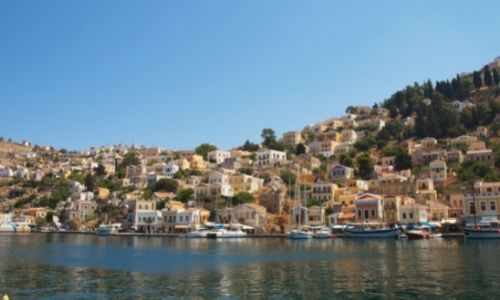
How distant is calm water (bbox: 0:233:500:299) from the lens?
23859mm

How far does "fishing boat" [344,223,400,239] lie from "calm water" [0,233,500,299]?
25.1 meters

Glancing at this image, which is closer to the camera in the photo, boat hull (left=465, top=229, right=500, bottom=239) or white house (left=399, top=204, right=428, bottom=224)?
boat hull (left=465, top=229, right=500, bottom=239)

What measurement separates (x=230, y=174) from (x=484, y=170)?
148 feet

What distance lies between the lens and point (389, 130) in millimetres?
125562

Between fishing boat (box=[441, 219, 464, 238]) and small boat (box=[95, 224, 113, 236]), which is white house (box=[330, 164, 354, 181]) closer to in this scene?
fishing boat (box=[441, 219, 464, 238])

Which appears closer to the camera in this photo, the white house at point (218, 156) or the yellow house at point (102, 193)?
the yellow house at point (102, 193)

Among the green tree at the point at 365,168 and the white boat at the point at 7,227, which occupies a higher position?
the green tree at the point at 365,168

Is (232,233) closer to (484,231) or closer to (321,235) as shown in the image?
(321,235)

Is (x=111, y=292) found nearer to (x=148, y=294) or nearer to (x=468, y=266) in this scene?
(x=148, y=294)

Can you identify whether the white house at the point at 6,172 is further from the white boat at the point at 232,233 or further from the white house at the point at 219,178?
the white boat at the point at 232,233

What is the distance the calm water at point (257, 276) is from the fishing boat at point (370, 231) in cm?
2506

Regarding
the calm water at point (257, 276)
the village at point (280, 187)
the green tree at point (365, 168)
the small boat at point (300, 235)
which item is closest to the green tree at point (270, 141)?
the village at point (280, 187)

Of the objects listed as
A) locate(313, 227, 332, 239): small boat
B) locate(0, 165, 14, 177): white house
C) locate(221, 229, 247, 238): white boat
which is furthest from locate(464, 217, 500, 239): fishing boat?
locate(0, 165, 14, 177): white house

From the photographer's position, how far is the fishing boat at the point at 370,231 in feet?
225
